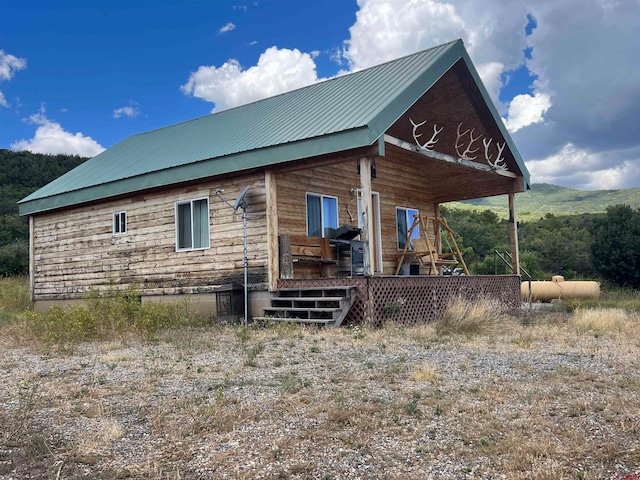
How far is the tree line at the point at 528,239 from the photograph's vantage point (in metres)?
23.8

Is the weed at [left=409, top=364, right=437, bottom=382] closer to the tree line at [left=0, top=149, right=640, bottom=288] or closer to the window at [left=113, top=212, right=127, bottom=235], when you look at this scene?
the window at [left=113, top=212, right=127, bottom=235]

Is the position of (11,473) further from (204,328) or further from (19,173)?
(19,173)

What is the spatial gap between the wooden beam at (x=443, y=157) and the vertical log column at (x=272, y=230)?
2.48m

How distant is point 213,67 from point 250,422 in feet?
85.7

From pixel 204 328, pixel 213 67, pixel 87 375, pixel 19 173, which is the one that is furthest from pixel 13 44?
pixel 87 375

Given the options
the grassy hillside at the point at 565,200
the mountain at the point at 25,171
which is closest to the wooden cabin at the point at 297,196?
the mountain at the point at 25,171

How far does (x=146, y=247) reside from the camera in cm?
1434

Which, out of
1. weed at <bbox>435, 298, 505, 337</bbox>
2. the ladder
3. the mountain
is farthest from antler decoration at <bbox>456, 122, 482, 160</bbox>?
the mountain

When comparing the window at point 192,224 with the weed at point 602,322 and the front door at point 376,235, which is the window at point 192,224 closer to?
the front door at point 376,235

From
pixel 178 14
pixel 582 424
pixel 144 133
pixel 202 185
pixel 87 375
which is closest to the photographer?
pixel 582 424

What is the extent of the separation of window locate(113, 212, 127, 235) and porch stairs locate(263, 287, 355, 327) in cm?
518

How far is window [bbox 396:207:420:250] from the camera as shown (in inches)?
629

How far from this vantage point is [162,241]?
1402 cm

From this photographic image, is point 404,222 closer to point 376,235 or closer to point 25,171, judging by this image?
point 376,235
